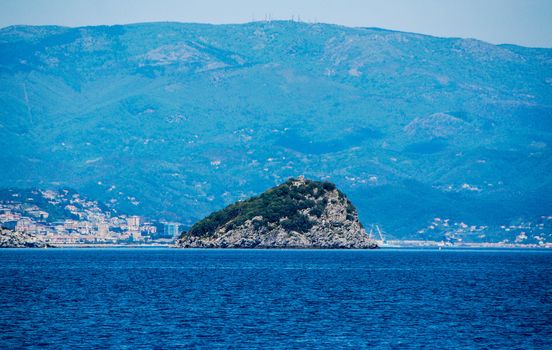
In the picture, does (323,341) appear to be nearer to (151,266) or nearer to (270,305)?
(270,305)

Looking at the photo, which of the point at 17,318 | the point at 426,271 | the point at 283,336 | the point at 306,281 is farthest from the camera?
the point at 426,271

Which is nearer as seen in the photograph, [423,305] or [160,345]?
[160,345]

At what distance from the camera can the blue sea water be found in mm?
86062

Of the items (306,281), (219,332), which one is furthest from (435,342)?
(306,281)

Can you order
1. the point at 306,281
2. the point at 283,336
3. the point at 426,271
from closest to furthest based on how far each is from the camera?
the point at 283,336
the point at 306,281
the point at 426,271

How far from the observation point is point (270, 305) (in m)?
112

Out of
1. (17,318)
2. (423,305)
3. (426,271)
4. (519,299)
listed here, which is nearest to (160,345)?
(17,318)

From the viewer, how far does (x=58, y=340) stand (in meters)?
84.6

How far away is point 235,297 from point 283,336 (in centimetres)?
3261

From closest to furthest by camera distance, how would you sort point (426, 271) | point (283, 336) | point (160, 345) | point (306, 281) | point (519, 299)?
point (160, 345), point (283, 336), point (519, 299), point (306, 281), point (426, 271)

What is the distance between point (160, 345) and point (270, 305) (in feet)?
97.0

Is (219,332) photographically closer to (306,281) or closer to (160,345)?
(160,345)

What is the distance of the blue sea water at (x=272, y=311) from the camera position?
8606 centimetres

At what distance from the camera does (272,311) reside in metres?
106
